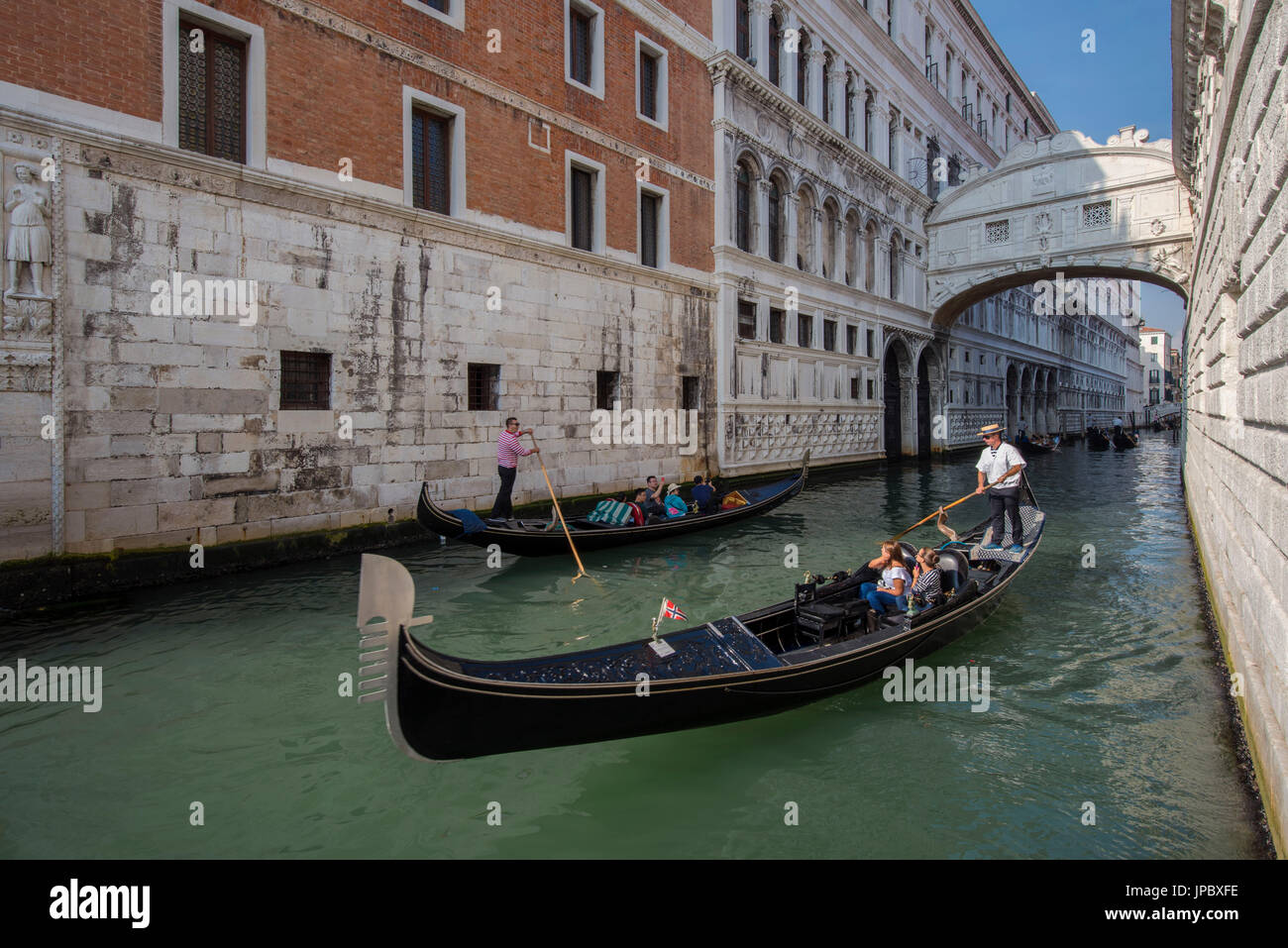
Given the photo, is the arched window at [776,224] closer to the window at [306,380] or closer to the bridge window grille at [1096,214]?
the bridge window grille at [1096,214]

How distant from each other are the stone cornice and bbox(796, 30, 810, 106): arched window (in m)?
5.27

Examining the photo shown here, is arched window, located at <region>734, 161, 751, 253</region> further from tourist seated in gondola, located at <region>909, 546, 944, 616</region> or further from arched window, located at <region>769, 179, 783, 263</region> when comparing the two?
tourist seated in gondola, located at <region>909, 546, 944, 616</region>

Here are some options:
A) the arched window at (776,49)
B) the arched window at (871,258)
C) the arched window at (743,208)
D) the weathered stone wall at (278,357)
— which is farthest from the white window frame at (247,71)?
the arched window at (871,258)

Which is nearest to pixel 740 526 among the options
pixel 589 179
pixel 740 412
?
pixel 740 412

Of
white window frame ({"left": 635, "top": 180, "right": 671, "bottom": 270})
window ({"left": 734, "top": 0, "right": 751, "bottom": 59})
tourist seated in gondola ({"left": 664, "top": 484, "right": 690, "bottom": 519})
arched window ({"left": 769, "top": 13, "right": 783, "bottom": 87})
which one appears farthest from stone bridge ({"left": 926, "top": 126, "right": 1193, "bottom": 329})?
tourist seated in gondola ({"left": 664, "top": 484, "right": 690, "bottom": 519})

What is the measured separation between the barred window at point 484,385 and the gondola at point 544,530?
186 cm

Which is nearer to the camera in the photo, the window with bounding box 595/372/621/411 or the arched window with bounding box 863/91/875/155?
the window with bounding box 595/372/621/411

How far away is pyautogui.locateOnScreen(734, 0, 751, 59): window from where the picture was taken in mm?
14664

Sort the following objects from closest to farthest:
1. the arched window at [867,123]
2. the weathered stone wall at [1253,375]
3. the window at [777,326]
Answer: the weathered stone wall at [1253,375] < the window at [777,326] < the arched window at [867,123]

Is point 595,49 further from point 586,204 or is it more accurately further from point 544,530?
point 544,530

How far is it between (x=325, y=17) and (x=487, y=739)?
8208 mm

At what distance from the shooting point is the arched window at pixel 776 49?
51.1 ft
